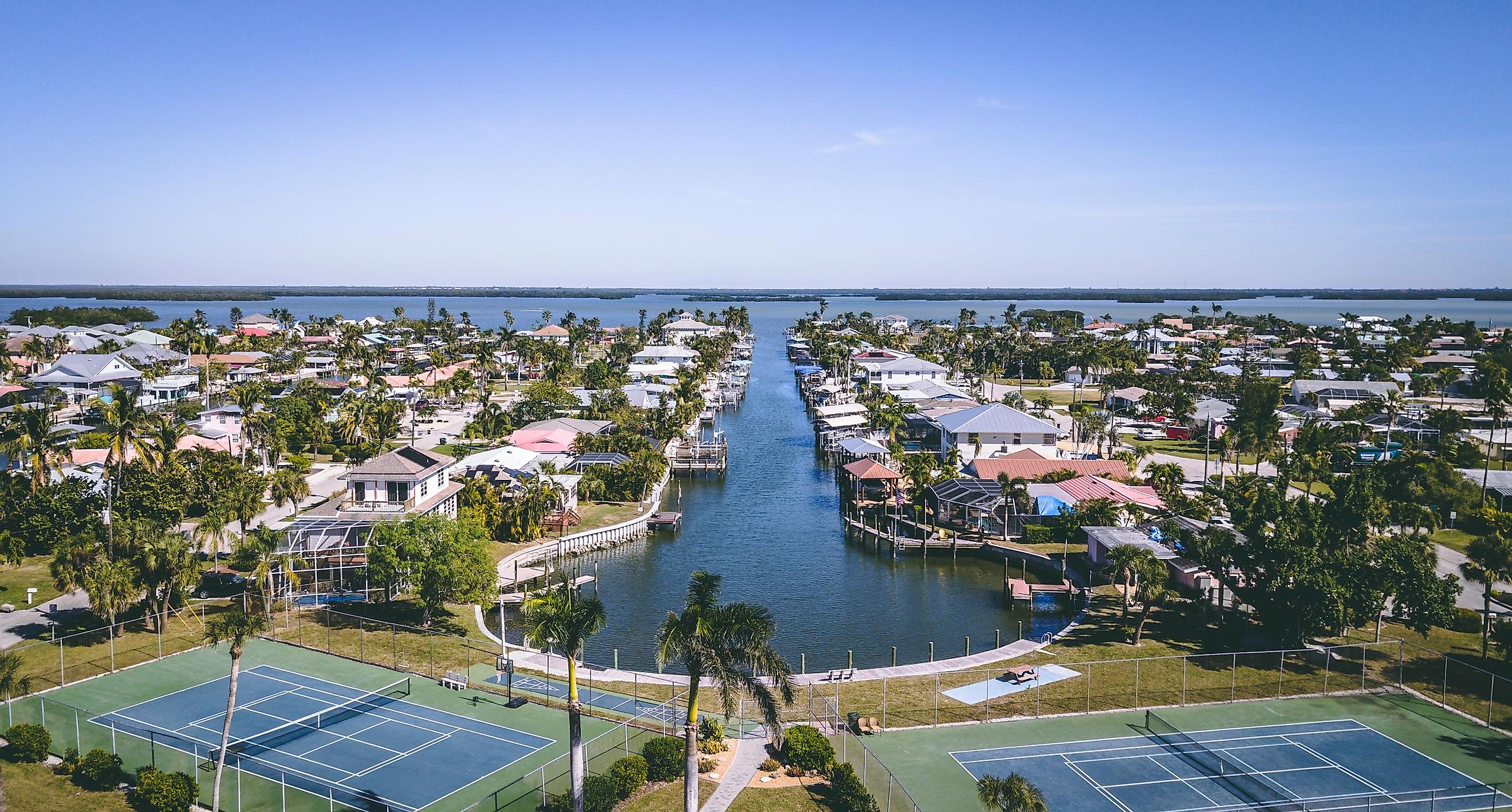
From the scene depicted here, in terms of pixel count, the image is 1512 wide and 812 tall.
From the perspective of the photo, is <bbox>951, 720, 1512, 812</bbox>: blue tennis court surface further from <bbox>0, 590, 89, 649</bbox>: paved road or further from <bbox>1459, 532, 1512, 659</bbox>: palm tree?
<bbox>0, 590, 89, 649</bbox>: paved road

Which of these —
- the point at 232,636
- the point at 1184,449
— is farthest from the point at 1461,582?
the point at 232,636

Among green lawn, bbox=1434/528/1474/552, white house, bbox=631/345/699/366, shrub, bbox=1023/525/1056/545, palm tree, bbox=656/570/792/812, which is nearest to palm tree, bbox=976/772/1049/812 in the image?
palm tree, bbox=656/570/792/812

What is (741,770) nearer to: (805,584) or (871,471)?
(805,584)

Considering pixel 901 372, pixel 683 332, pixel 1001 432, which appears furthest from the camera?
pixel 683 332

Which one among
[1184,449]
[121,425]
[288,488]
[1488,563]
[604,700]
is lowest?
[604,700]

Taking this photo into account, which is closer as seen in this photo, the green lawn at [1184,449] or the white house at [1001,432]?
the green lawn at [1184,449]

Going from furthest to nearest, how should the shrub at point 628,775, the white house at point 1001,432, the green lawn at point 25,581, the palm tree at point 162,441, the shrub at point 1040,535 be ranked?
the white house at point 1001,432 → the shrub at point 1040,535 → the palm tree at point 162,441 → the green lawn at point 25,581 → the shrub at point 628,775

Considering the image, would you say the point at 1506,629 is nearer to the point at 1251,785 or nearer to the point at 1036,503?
the point at 1251,785

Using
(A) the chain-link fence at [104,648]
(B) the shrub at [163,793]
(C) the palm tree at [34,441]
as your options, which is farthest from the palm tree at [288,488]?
(B) the shrub at [163,793]

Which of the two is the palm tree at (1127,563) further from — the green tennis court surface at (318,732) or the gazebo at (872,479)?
the green tennis court surface at (318,732)
